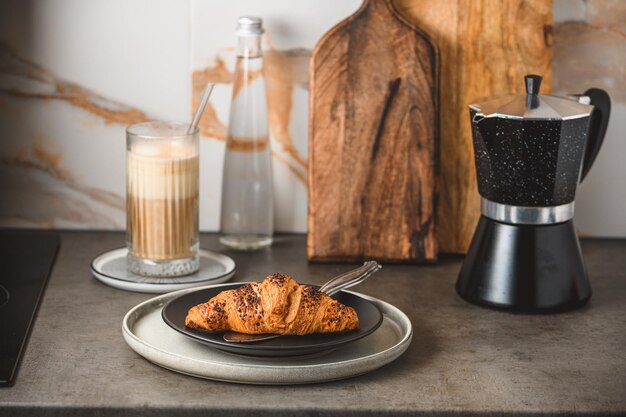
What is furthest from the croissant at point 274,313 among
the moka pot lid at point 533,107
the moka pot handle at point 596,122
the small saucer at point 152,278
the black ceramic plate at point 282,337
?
the moka pot handle at point 596,122

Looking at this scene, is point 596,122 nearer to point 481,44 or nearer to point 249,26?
point 481,44

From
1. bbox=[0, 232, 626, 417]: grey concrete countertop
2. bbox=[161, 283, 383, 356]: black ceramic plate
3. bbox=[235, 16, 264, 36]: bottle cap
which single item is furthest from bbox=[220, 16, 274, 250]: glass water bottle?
bbox=[161, 283, 383, 356]: black ceramic plate

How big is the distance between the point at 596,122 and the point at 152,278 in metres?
0.66

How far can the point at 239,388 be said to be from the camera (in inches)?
37.8

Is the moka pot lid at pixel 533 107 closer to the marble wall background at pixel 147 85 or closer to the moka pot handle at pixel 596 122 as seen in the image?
the moka pot handle at pixel 596 122

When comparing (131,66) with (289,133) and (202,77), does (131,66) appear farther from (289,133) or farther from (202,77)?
(289,133)

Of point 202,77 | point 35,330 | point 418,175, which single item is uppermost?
point 202,77

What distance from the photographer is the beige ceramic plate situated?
0.96 metres

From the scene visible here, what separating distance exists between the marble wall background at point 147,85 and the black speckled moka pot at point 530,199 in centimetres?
34

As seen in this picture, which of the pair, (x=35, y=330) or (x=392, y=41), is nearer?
(x=35, y=330)

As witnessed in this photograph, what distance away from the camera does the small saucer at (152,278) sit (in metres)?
1.26

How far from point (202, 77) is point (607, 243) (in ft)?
2.44

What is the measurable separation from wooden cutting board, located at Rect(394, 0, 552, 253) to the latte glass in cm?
43

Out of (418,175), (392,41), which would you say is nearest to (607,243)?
(418,175)
